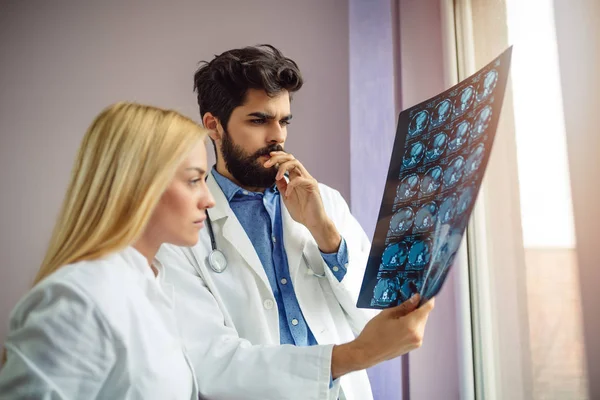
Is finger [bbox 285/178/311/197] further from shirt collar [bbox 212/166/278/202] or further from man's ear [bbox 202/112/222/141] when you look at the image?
man's ear [bbox 202/112/222/141]

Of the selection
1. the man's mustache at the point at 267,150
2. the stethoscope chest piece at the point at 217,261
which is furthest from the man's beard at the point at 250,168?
the stethoscope chest piece at the point at 217,261

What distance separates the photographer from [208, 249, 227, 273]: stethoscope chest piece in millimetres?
1151

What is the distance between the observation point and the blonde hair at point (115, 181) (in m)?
0.79

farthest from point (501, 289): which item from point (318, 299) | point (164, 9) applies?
point (164, 9)

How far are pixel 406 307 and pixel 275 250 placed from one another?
0.48m

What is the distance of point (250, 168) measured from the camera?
4.25 ft

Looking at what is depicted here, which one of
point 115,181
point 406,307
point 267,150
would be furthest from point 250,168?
point 406,307

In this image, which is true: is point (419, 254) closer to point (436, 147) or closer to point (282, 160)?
point (436, 147)

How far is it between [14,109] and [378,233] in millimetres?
1398

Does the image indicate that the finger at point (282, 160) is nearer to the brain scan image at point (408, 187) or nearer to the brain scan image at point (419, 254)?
the brain scan image at point (408, 187)

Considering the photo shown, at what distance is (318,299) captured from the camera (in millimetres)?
1191

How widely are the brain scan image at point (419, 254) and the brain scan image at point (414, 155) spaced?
17 cm

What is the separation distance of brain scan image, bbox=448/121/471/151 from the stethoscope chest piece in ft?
2.03

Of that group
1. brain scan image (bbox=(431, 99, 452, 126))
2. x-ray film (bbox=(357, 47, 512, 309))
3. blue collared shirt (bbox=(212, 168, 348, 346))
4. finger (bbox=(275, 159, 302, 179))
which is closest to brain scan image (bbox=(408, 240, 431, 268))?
x-ray film (bbox=(357, 47, 512, 309))
